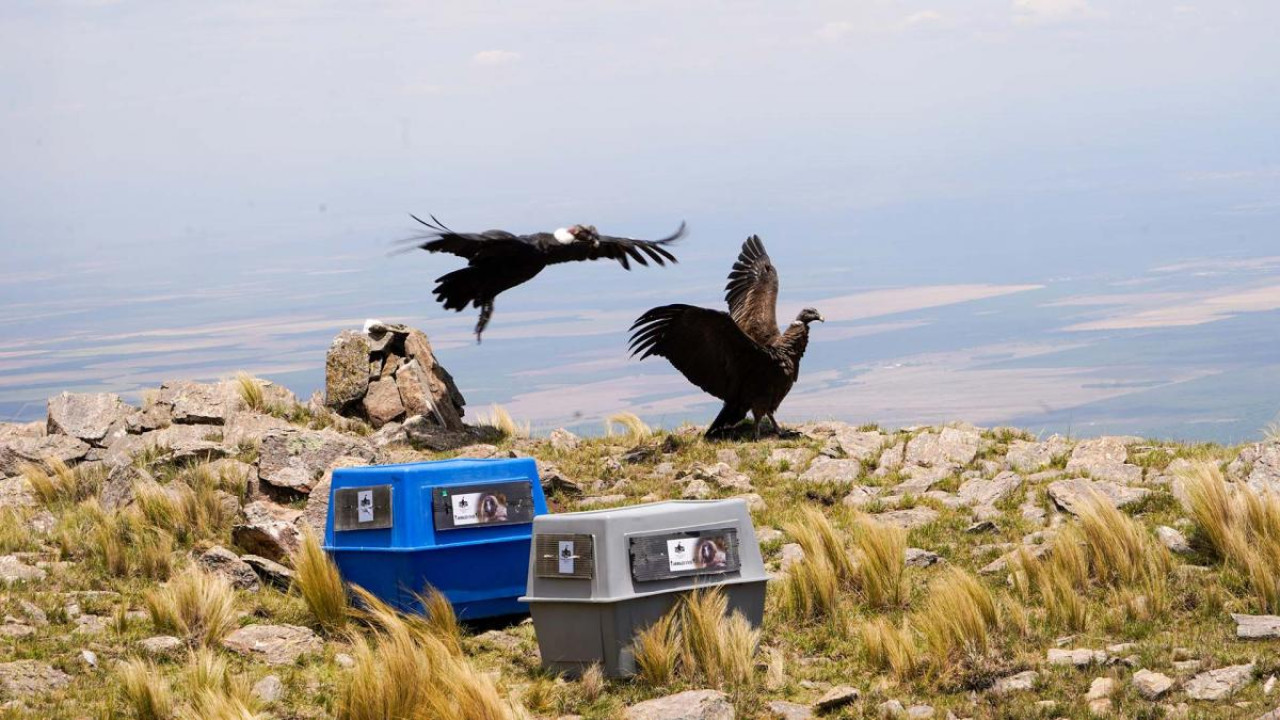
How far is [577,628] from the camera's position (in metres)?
8.27

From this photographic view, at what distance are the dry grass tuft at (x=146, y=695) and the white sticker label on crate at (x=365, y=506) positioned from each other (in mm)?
2020

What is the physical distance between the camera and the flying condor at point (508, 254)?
17234mm

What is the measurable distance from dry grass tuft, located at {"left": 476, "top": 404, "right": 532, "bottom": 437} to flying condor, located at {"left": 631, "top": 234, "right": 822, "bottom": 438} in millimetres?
2083

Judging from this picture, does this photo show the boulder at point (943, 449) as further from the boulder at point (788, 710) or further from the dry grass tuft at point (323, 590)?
the boulder at point (788, 710)

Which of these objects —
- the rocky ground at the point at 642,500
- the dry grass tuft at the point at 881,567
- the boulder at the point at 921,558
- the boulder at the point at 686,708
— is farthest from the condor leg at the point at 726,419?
the boulder at the point at 686,708

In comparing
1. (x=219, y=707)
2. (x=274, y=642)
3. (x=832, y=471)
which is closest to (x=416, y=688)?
(x=219, y=707)

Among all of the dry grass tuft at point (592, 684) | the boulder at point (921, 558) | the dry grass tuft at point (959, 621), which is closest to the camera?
the dry grass tuft at point (592, 684)

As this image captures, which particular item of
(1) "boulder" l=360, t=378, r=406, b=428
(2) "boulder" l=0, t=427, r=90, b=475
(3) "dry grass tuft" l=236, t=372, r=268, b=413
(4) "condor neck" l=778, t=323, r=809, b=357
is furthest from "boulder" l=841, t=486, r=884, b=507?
(2) "boulder" l=0, t=427, r=90, b=475

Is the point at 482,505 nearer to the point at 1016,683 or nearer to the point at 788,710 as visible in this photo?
the point at 788,710

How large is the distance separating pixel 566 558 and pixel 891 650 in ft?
5.56

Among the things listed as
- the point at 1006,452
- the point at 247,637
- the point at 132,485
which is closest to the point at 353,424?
the point at 132,485

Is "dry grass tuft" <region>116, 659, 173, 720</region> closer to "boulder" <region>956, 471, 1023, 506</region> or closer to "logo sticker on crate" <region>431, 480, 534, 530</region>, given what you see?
"logo sticker on crate" <region>431, 480, 534, 530</region>

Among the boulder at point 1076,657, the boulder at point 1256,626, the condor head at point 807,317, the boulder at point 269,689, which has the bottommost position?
the boulder at point 1076,657

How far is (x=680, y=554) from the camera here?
8.28 metres
